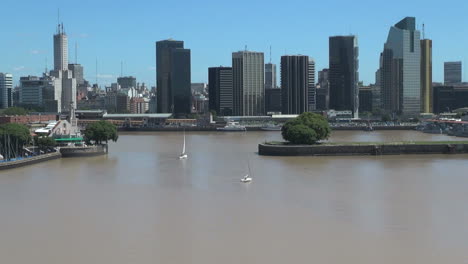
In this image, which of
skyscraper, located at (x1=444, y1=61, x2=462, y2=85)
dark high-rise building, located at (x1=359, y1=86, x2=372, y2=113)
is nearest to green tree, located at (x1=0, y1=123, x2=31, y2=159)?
dark high-rise building, located at (x1=359, y1=86, x2=372, y2=113)

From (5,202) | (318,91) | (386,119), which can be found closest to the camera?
(5,202)

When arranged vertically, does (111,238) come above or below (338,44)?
below

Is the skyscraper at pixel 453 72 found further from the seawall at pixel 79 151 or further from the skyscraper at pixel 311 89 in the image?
the seawall at pixel 79 151

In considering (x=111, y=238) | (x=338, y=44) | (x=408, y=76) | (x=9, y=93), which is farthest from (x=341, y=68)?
(x=111, y=238)

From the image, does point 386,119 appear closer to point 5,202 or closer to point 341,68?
point 341,68

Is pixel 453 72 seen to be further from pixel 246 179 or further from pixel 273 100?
pixel 246 179

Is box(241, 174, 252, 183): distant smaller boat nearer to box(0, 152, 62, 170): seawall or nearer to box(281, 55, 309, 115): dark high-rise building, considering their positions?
box(0, 152, 62, 170): seawall

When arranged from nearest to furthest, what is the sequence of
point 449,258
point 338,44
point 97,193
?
point 449,258, point 97,193, point 338,44
